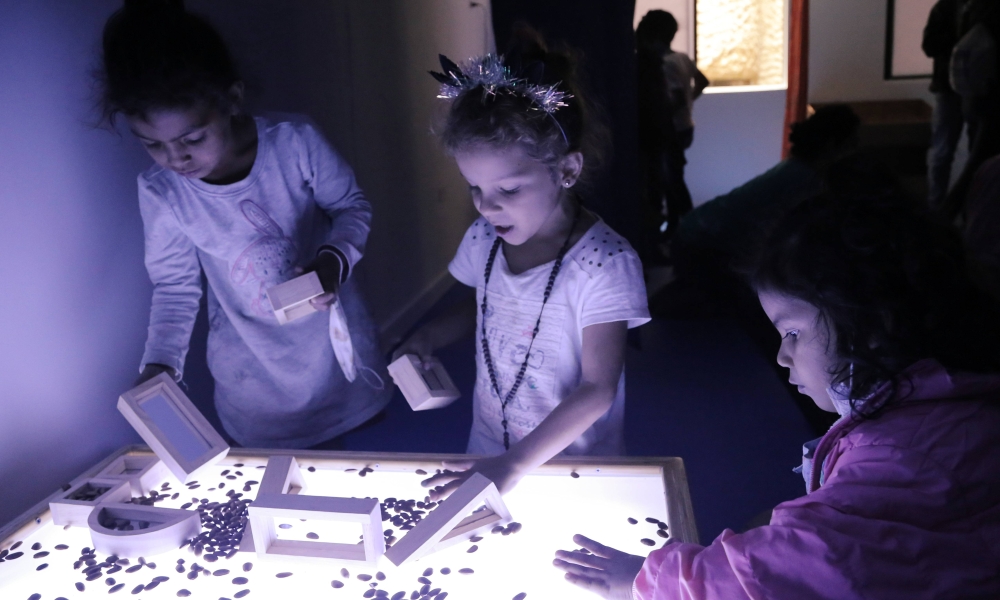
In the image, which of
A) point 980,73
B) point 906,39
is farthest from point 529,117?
point 906,39

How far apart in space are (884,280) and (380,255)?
2.88 m

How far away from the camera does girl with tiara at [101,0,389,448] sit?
141 cm

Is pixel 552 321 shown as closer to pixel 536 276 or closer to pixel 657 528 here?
pixel 536 276

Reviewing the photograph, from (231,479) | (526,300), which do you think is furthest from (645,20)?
(231,479)

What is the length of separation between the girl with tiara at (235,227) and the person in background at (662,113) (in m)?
3.22

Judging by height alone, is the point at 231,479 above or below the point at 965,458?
below

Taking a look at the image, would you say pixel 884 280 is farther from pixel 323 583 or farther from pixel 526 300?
pixel 323 583

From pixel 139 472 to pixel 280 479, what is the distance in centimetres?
30

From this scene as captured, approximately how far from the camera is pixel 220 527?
1.21m

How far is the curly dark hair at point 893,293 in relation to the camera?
92 centimetres

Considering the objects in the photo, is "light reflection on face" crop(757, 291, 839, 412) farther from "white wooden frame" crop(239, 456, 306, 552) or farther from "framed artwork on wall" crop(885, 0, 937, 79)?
"framed artwork on wall" crop(885, 0, 937, 79)

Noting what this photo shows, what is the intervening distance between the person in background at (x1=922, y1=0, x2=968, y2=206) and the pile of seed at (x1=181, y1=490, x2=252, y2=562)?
5573 mm

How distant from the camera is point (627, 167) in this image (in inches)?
131

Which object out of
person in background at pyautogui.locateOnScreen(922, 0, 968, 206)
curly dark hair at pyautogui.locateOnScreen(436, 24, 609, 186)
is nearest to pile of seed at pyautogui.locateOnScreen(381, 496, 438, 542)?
curly dark hair at pyautogui.locateOnScreen(436, 24, 609, 186)
